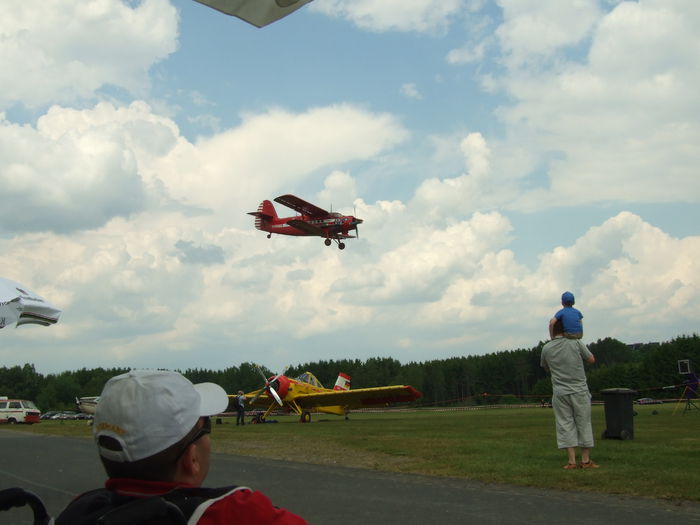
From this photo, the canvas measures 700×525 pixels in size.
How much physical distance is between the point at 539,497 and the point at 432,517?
4.42ft

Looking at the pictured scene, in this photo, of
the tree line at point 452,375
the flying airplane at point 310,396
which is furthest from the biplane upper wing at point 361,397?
the tree line at point 452,375

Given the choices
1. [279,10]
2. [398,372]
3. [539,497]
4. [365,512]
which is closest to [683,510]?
[539,497]

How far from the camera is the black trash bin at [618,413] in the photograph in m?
10.9

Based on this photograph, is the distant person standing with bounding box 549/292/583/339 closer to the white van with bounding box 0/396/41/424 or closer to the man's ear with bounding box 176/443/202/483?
the man's ear with bounding box 176/443/202/483

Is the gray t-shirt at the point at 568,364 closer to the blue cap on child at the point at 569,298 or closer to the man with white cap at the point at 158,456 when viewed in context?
the blue cap on child at the point at 569,298

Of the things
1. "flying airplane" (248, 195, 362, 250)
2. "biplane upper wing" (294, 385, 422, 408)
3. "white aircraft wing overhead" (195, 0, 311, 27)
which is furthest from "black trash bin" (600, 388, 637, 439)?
"flying airplane" (248, 195, 362, 250)

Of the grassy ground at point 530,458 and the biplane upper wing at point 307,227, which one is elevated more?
the biplane upper wing at point 307,227

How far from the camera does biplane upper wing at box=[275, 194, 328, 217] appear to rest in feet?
134

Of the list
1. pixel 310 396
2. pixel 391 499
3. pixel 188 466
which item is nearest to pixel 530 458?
pixel 391 499

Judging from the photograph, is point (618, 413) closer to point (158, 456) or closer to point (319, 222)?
point (158, 456)

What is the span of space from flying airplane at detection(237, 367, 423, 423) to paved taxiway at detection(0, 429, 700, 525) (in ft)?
74.2

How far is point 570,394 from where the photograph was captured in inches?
338

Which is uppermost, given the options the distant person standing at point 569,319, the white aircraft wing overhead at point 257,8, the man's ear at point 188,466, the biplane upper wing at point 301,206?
the biplane upper wing at point 301,206

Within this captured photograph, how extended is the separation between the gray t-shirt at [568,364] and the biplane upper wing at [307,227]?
31938mm
